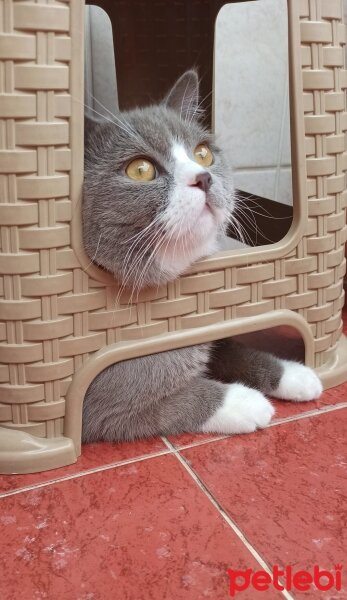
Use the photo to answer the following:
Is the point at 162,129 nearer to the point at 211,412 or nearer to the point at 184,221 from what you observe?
the point at 184,221

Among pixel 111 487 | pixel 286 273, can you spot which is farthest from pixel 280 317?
pixel 111 487

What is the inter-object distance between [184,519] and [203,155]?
0.62m

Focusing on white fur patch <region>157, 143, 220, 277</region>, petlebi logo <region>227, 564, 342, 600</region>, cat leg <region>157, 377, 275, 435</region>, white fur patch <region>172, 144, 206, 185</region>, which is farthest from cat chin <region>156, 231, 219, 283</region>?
petlebi logo <region>227, 564, 342, 600</region>

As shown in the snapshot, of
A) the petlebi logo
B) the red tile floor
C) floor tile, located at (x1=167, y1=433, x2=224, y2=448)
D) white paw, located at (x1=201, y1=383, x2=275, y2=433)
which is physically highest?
white paw, located at (x1=201, y1=383, x2=275, y2=433)

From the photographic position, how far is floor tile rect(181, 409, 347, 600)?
799 millimetres

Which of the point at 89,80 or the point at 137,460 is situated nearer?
the point at 137,460

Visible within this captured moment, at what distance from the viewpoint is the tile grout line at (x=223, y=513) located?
2.50 ft

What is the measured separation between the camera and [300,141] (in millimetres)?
1082

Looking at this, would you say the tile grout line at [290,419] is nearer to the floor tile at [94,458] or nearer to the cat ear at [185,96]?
Result: the floor tile at [94,458]

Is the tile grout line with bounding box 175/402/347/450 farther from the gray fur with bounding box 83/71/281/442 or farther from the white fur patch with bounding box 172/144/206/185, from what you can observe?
the white fur patch with bounding box 172/144/206/185

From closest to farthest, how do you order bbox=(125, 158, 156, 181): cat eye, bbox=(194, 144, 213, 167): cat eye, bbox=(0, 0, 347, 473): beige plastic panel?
bbox=(0, 0, 347, 473): beige plastic panel, bbox=(125, 158, 156, 181): cat eye, bbox=(194, 144, 213, 167): cat eye

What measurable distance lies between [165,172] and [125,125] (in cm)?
12

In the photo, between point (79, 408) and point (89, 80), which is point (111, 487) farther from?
point (89, 80)

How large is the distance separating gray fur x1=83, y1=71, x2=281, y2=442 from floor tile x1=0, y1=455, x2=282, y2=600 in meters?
0.11
